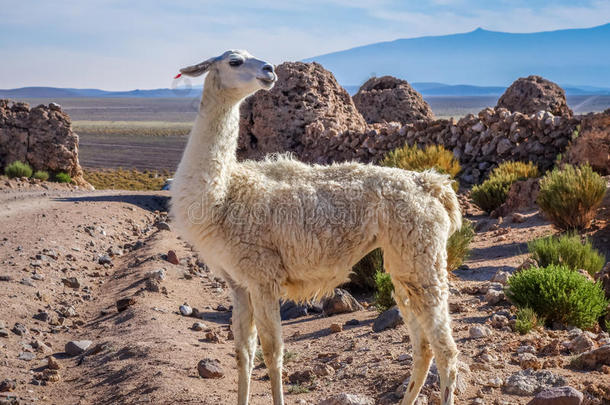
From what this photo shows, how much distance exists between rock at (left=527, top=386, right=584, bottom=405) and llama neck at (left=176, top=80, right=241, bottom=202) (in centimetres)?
276

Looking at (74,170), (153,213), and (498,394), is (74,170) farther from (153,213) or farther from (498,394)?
(498,394)

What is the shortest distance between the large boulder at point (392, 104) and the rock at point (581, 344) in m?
14.5

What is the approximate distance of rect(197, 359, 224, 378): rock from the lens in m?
6.04

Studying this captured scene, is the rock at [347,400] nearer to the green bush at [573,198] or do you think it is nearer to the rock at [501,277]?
the rock at [501,277]

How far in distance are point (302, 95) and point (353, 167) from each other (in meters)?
12.0

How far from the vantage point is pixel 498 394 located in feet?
17.1

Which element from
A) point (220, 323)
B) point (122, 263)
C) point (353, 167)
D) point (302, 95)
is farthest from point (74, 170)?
point (353, 167)

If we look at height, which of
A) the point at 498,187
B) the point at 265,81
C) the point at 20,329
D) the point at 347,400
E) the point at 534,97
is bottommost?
the point at 20,329

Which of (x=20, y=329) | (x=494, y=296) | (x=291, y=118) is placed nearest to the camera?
(x=494, y=296)

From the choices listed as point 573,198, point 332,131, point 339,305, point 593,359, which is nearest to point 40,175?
point 332,131

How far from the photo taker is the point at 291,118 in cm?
1655

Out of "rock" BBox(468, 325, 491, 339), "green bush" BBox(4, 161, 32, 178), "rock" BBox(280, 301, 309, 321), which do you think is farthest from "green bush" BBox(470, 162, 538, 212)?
"green bush" BBox(4, 161, 32, 178)

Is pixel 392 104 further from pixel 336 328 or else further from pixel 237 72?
pixel 237 72

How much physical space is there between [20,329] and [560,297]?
19.4 ft
